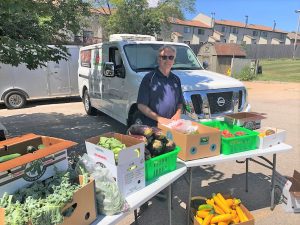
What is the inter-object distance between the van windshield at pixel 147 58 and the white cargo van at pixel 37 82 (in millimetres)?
6114

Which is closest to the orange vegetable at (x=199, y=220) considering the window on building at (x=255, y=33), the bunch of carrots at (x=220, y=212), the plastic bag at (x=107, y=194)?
the bunch of carrots at (x=220, y=212)

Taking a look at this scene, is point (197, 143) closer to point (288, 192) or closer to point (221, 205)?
point (221, 205)

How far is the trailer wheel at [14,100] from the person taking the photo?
38.2ft

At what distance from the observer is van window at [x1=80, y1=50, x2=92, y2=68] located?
29.4 feet

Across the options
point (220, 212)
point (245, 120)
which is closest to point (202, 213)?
point (220, 212)

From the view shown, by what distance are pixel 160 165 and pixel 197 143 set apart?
55 centimetres

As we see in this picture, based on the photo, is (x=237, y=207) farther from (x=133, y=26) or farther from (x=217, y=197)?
(x=133, y=26)

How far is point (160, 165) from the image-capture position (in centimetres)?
268

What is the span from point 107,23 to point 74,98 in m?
15.2

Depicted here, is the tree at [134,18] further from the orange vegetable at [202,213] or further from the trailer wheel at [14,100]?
the orange vegetable at [202,213]

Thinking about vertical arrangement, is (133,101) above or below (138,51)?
below

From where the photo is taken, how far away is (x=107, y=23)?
90.3ft

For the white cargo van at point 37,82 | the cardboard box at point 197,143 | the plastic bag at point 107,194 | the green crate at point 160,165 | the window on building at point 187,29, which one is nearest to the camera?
the plastic bag at point 107,194

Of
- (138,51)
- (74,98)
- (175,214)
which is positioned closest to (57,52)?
(138,51)
